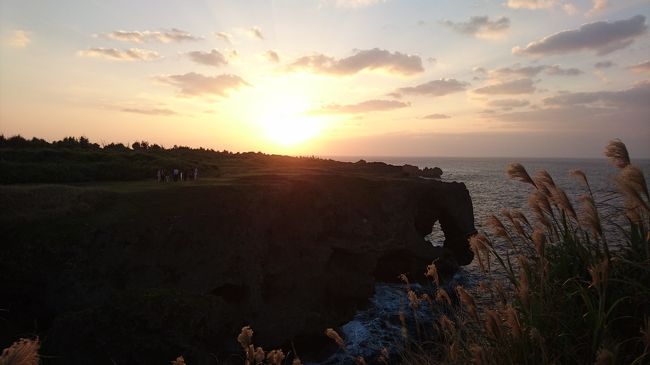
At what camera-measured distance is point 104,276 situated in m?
Result: 19.0

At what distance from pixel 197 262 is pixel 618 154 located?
19.7 metres

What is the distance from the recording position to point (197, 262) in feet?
69.8

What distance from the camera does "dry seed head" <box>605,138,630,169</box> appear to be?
4.18 m

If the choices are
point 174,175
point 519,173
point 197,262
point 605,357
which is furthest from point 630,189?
point 174,175

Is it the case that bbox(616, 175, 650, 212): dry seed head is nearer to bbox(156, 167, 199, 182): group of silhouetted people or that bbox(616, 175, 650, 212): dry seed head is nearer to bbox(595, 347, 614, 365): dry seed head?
bbox(595, 347, 614, 365): dry seed head

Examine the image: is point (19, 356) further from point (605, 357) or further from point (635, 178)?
point (635, 178)

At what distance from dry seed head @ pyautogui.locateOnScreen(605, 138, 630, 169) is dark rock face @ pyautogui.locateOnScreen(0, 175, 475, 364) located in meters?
13.5

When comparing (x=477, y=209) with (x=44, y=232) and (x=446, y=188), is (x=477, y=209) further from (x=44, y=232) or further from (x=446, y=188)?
(x=44, y=232)

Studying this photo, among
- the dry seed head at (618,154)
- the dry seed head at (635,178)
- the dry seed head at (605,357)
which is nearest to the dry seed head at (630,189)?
the dry seed head at (635,178)

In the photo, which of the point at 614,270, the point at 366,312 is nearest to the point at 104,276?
the point at 366,312

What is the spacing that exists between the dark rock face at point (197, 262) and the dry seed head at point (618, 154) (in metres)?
13.5

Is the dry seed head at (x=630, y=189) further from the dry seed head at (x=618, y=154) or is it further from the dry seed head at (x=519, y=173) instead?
the dry seed head at (x=519, y=173)

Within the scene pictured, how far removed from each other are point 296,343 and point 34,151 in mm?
29880

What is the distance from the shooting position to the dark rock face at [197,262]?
586 inches
